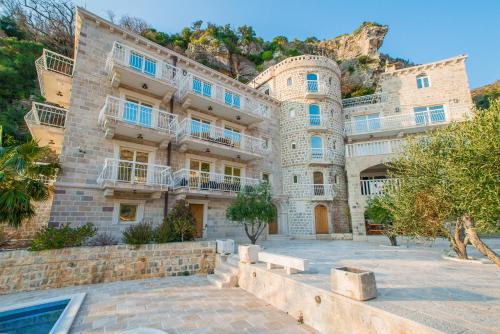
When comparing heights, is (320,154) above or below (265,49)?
below

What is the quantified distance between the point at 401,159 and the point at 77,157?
43.0 feet

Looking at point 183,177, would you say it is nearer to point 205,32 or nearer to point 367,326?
point 367,326

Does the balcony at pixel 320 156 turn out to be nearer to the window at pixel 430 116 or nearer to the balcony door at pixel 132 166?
the window at pixel 430 116

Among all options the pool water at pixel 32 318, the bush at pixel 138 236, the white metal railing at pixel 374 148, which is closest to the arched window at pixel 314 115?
the white metal railing at pixel 374 148

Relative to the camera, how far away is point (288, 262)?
223 inches

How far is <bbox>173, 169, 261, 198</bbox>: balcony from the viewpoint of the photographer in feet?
39.8

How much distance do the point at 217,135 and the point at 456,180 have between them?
11885mm

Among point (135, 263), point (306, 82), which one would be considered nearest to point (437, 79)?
point (306, 82)

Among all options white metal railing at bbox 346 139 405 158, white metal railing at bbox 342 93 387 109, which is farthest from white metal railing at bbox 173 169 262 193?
white metal railing at bbox 342 93 387 109

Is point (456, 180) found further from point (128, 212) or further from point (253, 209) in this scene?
point (128, 212)

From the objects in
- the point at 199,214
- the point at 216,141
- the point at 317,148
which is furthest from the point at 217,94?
the point at 317,148

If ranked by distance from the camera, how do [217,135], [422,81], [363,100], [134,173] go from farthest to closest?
[363,100]
[422,81]
[217,135]
[134,173]

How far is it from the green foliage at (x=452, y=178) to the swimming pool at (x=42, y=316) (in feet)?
27.1

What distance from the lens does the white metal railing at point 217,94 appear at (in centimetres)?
1359
